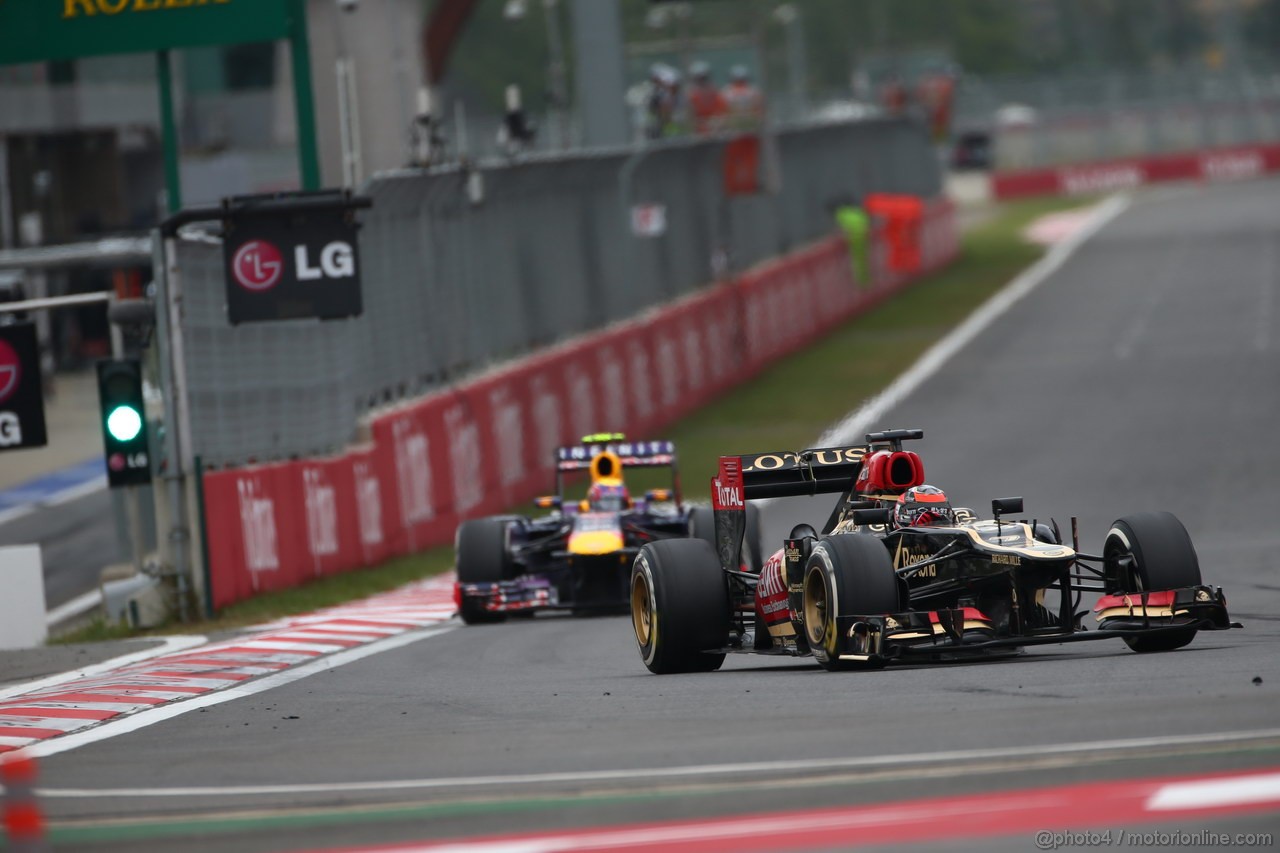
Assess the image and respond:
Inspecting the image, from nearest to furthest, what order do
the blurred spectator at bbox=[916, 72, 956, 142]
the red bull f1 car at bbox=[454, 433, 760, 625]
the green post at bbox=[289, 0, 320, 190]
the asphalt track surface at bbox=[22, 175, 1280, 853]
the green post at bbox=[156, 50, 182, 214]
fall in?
1. the asphalt track surface at bbox=[22, 175, 1280, 853]
2. the red bull f1 car at bbox=[454, 433, 760, 625]
3. the green post at bbox=[289, 0, 320, 190]
4. the green post at bbox=[156, 50, 182, 214]
5. the blurred spectator at bbox=[916, 72, 956, 142]

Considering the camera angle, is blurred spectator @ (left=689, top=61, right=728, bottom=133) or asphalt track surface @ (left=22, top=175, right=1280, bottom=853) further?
blurred spectator @ (left=689, top=61, right=728, bottom=133)

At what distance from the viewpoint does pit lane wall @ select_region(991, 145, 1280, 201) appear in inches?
3403

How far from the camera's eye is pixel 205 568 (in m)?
19.3

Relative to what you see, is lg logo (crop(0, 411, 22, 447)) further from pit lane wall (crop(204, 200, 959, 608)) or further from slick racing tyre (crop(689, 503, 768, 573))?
slick racing tyre (crop(689, 503, 768, 573))

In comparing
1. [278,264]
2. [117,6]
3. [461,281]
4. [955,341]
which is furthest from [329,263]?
[955,341]

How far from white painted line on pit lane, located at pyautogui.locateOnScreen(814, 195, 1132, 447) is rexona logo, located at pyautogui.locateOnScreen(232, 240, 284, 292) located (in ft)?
A: 42.7

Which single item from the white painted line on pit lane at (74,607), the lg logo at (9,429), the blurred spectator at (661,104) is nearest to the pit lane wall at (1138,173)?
the blurred spectator at (661,104)

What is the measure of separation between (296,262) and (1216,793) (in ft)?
42.9

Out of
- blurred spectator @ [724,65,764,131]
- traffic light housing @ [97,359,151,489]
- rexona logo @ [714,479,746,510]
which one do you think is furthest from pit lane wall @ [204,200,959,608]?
rexona logo @ [714,479,746,510]

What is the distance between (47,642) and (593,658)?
22.1 feet

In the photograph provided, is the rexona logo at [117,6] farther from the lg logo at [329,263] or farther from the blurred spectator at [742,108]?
the blurred spectator at [742,108]

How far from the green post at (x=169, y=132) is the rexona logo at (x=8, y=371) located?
10.5 ft

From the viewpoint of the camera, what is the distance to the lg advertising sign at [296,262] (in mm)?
19188

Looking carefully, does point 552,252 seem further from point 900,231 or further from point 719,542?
point 900,231
